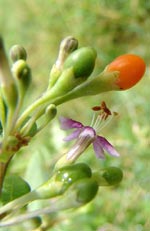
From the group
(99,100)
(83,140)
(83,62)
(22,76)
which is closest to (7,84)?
(22,76)

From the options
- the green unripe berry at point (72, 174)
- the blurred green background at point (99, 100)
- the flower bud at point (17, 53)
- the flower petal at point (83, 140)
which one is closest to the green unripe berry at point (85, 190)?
the green unripe berry at point (72, 174)

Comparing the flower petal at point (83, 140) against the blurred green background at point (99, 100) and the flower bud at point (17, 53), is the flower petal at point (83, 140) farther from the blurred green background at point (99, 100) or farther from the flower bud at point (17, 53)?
the blurred green background at point (99, 100)

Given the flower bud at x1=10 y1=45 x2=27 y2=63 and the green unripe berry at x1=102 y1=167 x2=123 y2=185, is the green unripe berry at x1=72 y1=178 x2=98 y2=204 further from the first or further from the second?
the flower bud at x1=10 y1=45 x2=27 y2=63

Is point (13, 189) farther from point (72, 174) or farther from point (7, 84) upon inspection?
point (7, 84)

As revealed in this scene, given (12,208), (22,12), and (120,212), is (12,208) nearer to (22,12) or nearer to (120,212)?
(120,212)

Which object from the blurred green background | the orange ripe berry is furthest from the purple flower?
the blurred green background
